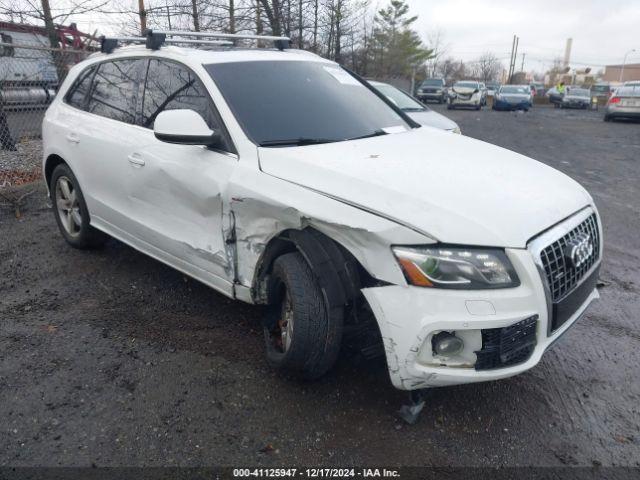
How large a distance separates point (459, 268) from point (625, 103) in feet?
69.3

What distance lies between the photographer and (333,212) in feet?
7.87

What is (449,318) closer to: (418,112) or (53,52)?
(418,112)

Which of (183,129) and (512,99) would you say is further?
(512,99)

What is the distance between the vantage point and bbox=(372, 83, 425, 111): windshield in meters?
8.12

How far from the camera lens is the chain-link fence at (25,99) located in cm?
827

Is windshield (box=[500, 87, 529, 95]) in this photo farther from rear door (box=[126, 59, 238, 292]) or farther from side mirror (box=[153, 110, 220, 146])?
side mirror (box=[153, 110, 220, 146])

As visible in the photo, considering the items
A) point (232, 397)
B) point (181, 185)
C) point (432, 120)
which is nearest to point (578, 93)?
point (432, 120)

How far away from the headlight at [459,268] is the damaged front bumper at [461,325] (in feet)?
0.10

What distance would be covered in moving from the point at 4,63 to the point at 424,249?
980 cm

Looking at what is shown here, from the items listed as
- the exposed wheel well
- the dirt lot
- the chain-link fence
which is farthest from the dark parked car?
the exposed wheel well

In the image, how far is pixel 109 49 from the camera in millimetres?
4301

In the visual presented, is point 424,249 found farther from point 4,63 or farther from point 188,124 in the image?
point 4,63

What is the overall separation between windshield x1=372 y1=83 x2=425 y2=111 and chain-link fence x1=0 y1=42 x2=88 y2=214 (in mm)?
5395

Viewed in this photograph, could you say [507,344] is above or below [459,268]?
below
